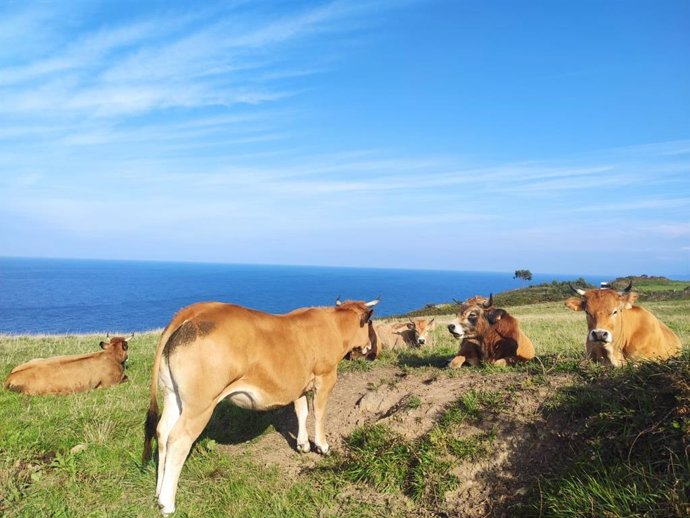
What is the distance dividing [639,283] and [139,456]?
71.3m

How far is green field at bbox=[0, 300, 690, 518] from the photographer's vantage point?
4.79m

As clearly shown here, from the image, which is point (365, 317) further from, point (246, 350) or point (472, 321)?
point (472, 321)

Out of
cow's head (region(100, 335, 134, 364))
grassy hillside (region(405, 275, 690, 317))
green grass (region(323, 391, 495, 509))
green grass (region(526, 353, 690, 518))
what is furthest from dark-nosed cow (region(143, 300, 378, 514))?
grassy hillside (region(405, 275, 690, 317))

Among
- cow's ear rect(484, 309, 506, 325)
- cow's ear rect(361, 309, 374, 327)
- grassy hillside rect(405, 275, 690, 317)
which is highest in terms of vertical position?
cow's ear rect(361, 309, 374, 327)

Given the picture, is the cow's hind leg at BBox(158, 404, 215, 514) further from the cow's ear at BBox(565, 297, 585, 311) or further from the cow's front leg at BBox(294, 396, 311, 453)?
the cow's ear at BBox(565, 297, 585, 311)

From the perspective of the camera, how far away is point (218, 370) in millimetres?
5988

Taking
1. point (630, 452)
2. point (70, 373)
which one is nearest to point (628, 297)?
point (630, 452)

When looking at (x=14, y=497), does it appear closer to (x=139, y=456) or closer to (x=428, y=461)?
(x=139, y=456)

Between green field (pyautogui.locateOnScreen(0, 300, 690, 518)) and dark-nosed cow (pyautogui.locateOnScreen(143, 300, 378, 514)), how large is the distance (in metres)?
0.75

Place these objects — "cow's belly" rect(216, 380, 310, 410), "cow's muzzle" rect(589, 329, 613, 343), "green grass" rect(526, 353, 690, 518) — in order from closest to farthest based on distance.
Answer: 1. "green grass" rect(526, 353, 690, 518)
2. "cow's belly" rect(216, 380, 310, 410)
3. "cow's muzzle" rect(589, 329, 613, 343)

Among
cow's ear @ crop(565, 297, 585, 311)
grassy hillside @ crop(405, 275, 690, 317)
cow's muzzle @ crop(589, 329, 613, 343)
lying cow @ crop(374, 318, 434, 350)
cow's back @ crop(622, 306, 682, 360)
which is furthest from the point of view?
grassy hillside @ crop(405, 275, 690, 317)

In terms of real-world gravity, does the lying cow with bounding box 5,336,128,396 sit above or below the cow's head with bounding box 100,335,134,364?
below

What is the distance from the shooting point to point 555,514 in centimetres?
473

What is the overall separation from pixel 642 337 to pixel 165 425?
8.71m
